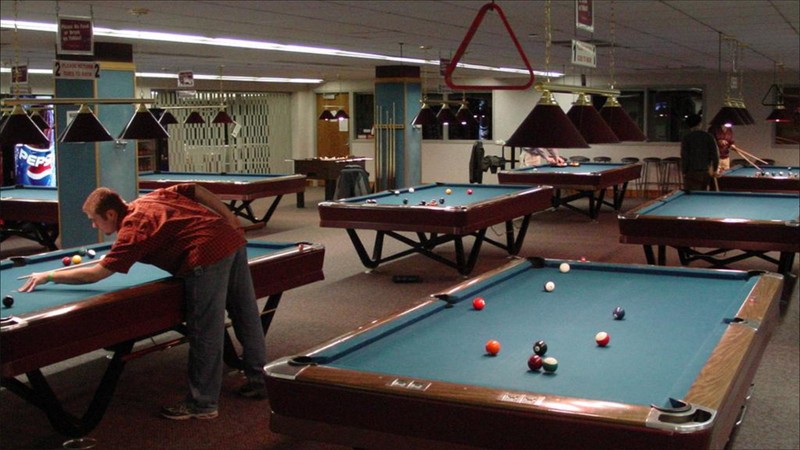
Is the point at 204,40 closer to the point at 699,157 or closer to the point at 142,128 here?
the point at 142,128

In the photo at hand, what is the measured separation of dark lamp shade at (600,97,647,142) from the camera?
486 cm

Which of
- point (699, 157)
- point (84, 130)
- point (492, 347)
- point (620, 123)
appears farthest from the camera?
point (699, 157)

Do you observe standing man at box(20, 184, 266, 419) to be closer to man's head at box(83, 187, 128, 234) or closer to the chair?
man's head at box(83, 187, 128, 234)

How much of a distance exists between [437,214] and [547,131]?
11.9ft

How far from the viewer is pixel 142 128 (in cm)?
604

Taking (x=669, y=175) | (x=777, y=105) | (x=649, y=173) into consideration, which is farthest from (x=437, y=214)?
(x=649, y=173)

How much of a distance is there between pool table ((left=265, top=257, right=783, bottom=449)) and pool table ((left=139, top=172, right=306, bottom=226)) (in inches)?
274

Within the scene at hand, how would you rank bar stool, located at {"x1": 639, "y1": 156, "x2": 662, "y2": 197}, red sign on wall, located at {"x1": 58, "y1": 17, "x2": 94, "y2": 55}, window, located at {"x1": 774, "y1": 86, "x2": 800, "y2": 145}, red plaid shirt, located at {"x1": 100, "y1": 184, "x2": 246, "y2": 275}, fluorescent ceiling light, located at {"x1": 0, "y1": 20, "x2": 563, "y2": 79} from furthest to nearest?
1. bar stool, located at {"x1": 639, "y1": 156, "x2": 662, "y2": 197}
2. window, located at {"x1": 774, "y1": 86, "x2": 800, "y2": 145}
3. fluorescent ceiling light, located at {"x1": 0, "y1": 20, "x2": 563, "y2": 79}
4. red sign on wall, located at {"x1": 58, "y1": 17, "x2": 94, "y2": 55}
5. red plaid shirt, located at {"x1": 100, "y1": 184, "x2": 246, "y2": 275}

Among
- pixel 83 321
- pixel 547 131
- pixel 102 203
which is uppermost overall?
pixel 547 131

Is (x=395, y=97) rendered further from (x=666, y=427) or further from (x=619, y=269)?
(x=666, y=427)

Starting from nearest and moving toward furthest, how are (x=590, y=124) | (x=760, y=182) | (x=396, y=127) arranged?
(x=590, y=124) → (x=760, y=182) → (x=396, y=127)

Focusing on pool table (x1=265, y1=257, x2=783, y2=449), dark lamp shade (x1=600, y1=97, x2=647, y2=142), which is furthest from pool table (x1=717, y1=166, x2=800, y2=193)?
pool table (x1=265, y1=257, x2=783, y2=449)

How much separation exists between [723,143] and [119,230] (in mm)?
9190

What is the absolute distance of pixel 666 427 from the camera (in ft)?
6.88
